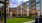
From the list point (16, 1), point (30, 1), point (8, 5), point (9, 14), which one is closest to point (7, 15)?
point (9, 14)

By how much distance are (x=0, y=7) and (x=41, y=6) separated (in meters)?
1.04

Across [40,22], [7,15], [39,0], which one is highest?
[39,0]

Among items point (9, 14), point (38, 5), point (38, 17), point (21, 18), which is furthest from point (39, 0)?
point (9, 14)

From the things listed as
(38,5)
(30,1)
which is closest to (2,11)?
(30,1)

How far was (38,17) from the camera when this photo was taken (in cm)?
271

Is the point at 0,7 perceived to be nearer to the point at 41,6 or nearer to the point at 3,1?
Result: the point at 3,1

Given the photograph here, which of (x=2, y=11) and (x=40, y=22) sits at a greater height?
(x=2, y=11)

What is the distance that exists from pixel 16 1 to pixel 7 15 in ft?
1.38

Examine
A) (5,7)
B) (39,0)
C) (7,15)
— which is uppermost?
(39,0)

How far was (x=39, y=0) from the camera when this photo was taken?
2684 millimetres

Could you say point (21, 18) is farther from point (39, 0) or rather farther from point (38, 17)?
point (39, 0)

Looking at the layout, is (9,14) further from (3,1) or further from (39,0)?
(39,0)

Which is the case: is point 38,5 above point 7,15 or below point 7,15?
above

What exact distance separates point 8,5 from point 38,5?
2.52 ft
